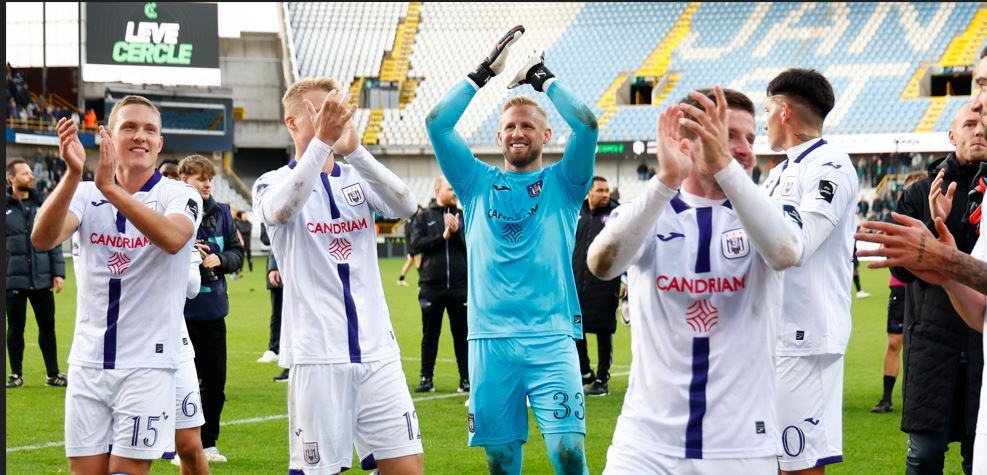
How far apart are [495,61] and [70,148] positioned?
1981 millimetres

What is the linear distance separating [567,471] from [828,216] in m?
1.79

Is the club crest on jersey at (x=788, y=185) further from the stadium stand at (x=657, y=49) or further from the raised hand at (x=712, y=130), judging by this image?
the stadium stand at (x=657, y=49)

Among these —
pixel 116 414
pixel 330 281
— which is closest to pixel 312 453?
pixel 330 281

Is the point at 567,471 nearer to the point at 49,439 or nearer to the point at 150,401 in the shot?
the point at 150,401

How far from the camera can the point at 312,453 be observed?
16.7 ft

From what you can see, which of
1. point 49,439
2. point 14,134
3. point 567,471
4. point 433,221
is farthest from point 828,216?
point 14,134

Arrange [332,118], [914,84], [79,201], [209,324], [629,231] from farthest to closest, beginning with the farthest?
[914,84], [209,324], [79,201], [332,118], [629,231]

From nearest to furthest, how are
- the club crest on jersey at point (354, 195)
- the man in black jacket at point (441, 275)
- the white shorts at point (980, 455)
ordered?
the white shorts at point (980, 455), the club crest on jersey at point (354, 195), the man in black jacket at point (441, 275)

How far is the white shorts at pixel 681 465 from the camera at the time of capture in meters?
3.68

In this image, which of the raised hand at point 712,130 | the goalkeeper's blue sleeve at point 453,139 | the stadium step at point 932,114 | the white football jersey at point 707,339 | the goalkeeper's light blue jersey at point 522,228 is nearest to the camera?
A: the raised hand at point 712,130

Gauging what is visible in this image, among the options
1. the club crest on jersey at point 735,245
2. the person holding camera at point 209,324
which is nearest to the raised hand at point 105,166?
the club crest on jersey at point 735,245

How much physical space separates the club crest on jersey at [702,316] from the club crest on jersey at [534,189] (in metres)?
2.15

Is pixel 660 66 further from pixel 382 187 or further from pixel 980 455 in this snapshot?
pixel 980 455

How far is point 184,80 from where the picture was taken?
47.3 metres
